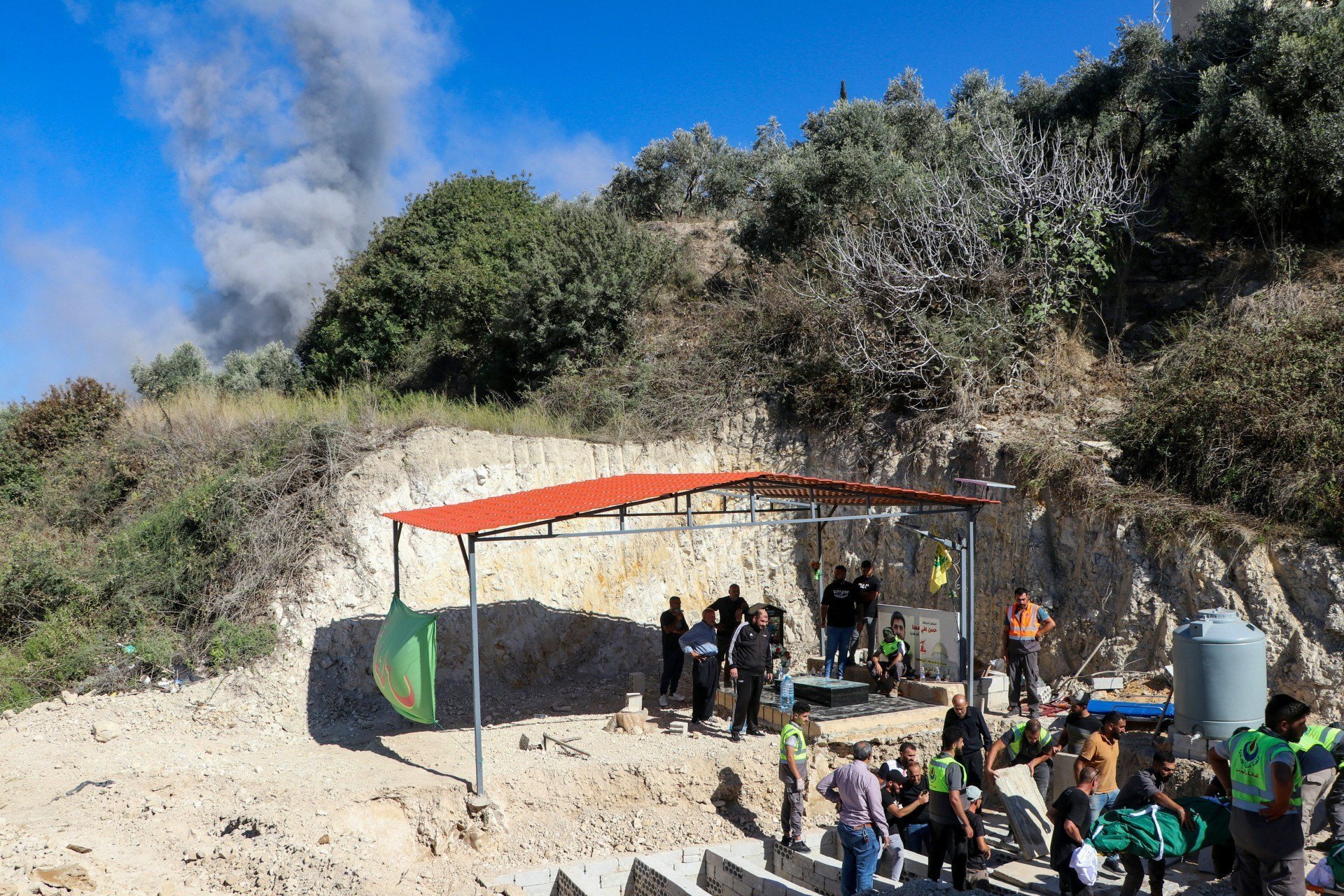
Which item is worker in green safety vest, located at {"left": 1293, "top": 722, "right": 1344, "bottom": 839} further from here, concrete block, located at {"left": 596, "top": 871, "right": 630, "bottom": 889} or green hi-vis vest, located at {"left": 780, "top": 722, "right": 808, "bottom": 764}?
concrete block, located at {"left": 596, "top": 871, "right": 630, "bottom": 889}

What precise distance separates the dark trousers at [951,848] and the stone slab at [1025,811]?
141cm

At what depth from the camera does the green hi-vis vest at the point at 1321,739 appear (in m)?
7.06

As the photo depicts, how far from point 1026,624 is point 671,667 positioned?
4.79 meters

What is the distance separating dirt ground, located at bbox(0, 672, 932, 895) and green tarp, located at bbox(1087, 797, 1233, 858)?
409 centimetres

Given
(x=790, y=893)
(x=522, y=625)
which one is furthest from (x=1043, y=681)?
(x=522, y=625)

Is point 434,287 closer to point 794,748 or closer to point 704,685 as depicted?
point 704,685

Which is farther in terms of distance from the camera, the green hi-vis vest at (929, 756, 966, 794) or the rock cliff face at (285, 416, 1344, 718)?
the rock cliff face at (285, 416, 1344, 718)

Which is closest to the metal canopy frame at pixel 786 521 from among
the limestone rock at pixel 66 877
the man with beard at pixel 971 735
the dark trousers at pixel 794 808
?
the dark trousers at pixel 794 808

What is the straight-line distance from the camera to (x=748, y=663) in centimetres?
1114

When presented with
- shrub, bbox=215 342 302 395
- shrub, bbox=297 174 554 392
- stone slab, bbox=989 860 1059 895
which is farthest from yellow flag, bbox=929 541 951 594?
shrub, bbox=215 342 302 395

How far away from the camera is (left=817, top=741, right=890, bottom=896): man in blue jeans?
780 centimetres

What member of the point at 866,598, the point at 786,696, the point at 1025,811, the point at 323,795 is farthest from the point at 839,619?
the point at 323,795

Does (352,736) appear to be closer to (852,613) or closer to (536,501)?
(536,501)

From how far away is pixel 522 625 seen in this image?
1492 cm
